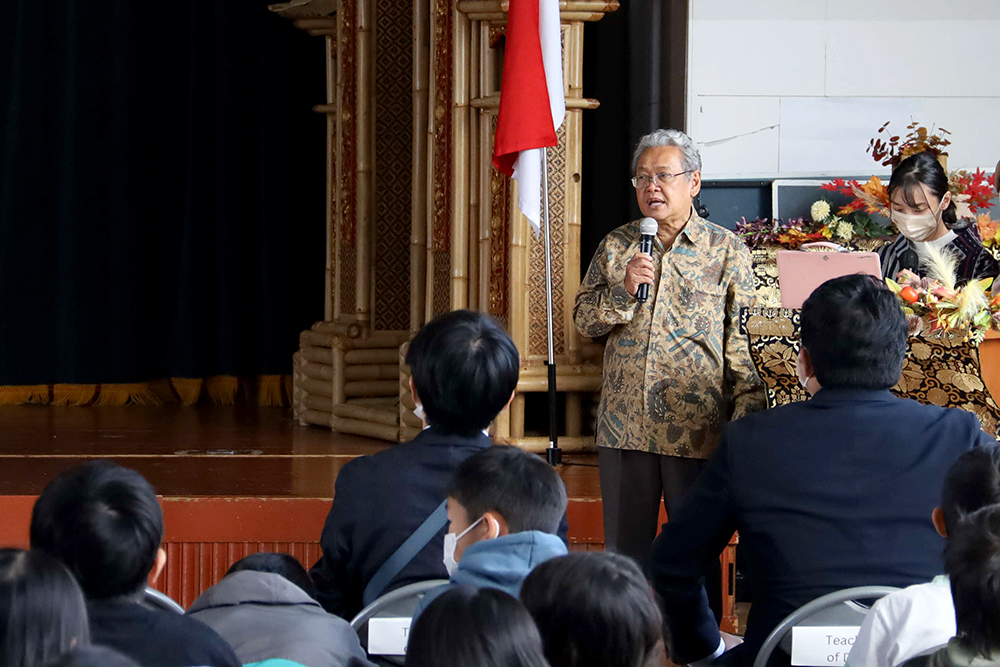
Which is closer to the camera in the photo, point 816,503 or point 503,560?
point 503,560

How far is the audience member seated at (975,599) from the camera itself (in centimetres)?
127

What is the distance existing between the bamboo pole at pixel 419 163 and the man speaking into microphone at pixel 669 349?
75.7 inches

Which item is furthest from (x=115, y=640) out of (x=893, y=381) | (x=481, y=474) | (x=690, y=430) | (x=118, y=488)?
(x=690, y=430)

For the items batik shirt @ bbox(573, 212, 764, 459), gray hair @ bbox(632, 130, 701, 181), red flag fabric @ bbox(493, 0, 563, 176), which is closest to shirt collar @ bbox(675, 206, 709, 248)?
batik shirt @ bbox(573, 212, 764, 459)

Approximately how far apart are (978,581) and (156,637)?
959 millimetres

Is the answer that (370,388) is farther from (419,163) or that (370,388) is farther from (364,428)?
(419,163)

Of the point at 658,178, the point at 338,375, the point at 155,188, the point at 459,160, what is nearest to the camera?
the point at 658,178

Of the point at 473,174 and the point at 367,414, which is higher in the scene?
the point at 473,174

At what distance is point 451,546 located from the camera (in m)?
1.78

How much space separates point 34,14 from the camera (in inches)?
240

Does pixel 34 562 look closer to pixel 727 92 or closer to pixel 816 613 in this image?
pixel 816 613

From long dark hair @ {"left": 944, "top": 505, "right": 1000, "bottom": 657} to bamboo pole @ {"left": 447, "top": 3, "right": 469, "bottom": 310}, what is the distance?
10.8 ft

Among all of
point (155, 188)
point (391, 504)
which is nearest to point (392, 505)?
point (391, 504)

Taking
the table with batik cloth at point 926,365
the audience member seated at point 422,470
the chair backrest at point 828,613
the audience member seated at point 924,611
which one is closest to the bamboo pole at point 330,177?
the table with batik cloth at point 926,365
